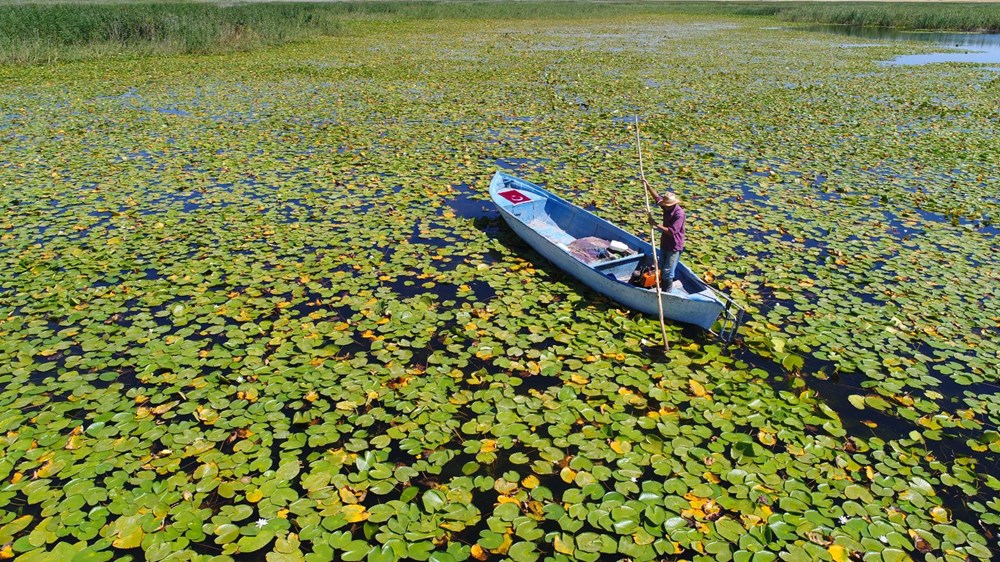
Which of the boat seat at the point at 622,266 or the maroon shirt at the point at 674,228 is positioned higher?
the maroon shirt at the point at 674,228

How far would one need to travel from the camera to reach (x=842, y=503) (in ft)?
13.0

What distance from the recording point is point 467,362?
217 inches

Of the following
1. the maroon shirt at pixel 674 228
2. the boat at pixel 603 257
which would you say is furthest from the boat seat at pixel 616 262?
the maroon shirt at pixel 674 228

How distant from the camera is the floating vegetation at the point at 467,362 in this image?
3811 mm

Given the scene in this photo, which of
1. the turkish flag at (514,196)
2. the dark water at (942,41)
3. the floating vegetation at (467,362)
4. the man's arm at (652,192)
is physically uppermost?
the dark water at (942,41)

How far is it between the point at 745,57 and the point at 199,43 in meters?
28.1

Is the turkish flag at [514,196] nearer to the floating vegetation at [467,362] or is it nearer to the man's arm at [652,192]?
the floating vegetation at [467,362]

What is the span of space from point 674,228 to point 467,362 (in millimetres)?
2771

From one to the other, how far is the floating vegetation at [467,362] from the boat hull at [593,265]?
0.26 m

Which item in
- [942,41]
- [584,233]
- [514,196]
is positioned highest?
[942,41]

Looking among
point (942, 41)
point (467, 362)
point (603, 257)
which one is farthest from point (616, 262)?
point (942, 41)

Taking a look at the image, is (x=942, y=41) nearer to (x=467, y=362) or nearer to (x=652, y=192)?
(x=652, y=192)

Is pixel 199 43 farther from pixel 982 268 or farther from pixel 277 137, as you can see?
pixel 982 268

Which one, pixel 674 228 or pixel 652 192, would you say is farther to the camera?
pixel 652 192
